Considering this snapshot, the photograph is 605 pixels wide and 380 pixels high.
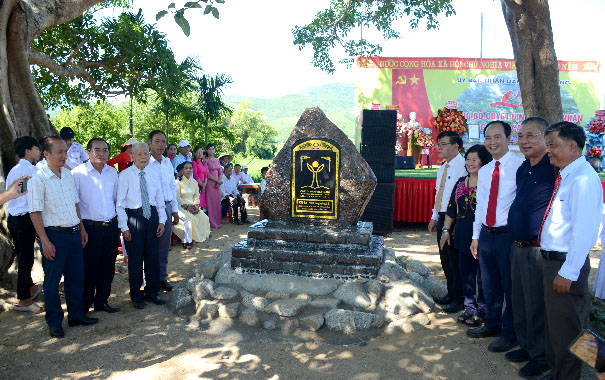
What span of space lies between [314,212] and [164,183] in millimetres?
1907

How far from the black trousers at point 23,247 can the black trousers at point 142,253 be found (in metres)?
1.07

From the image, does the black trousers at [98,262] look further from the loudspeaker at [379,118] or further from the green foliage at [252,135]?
the green foliage at [252,135]

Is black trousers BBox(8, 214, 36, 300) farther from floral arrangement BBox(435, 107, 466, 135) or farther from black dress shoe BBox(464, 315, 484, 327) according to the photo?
floral arrangement BBox(435, 107, 466, 135)

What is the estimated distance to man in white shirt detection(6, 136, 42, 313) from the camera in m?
4.64

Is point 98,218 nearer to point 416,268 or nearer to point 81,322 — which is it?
point 81,322

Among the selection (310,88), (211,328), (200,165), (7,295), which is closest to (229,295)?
(211,328)

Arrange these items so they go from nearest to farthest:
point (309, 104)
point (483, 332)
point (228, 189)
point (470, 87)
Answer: point (483, 332) < point (228, 189) < point (470, 87) < point (309, 104)

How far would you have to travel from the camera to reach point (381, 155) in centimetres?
855

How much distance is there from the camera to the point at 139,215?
15.5 ft

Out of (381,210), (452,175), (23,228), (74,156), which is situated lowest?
(381,210)

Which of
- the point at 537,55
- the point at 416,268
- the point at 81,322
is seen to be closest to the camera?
the point at 81,322

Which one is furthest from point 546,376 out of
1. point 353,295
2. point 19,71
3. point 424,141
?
point 424,141

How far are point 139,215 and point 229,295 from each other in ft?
4.30

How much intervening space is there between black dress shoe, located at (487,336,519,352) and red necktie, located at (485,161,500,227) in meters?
1.02
